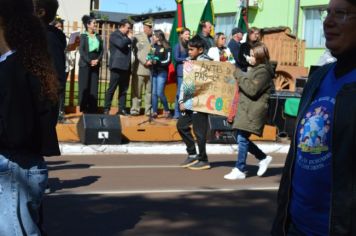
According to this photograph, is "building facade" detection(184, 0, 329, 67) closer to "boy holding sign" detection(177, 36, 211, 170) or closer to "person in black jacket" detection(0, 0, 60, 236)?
"boy holding sign" detection(177, 36, 211, 170)

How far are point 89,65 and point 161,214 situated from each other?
7.00m

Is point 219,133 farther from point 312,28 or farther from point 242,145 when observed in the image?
point 312,28

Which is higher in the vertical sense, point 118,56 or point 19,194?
point 118,56

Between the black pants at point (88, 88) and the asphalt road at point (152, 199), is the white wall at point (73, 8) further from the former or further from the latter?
the asphalt road at point (152, 199)

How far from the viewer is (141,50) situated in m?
14.1

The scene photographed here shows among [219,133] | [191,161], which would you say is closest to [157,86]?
[219,133]

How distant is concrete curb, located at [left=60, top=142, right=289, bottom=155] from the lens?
11.1 m

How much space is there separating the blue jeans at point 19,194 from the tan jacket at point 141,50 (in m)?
10.5

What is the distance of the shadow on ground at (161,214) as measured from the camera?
6.15 metres

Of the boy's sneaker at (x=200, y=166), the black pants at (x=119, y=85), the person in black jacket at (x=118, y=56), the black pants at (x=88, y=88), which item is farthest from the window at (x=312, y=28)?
the boy's sneaker at (x=200, y=166)

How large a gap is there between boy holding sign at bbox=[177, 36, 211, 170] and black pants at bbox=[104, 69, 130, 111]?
3736 mm

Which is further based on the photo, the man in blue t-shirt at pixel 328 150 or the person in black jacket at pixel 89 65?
the person in black jacket at pixel 89 65

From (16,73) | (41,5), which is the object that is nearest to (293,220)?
(16,73)

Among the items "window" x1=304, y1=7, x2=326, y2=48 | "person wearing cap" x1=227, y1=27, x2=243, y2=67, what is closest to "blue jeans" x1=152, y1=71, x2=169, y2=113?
"person wearing cap" x1=227, y1=27, x2=243, y2=67
